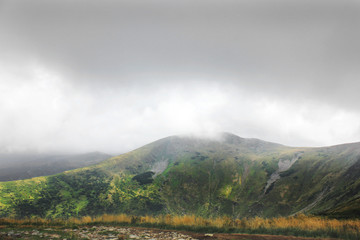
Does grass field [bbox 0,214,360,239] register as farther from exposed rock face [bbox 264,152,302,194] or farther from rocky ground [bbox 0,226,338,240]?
exposed rock face [bbox 264,152,302,194]

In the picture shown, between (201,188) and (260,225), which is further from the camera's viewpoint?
(201,188)

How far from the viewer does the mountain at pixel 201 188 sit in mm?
88688

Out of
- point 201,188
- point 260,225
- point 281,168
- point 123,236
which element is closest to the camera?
point 123,236

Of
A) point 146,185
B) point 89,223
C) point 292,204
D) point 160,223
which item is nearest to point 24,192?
Answer: point 146,185

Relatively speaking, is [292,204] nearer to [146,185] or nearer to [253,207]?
[253,207]

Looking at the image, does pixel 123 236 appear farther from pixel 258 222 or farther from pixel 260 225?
pixel 258 222

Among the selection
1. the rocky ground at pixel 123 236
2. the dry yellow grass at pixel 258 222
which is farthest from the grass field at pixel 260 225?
the rocky ground at pixel 123 236

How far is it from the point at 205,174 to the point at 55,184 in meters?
110

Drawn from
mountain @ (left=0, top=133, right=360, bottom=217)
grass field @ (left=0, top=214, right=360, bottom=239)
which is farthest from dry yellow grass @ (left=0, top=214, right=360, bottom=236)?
mountain @ (left=0, top=133, right=360, bottom=217)

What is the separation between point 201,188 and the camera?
136875 millimetres

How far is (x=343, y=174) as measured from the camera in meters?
83.8

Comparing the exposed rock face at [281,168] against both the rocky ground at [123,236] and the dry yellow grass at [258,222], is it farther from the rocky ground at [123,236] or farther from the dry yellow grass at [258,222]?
the rocky ground at [123,236]

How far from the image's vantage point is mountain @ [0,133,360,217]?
88688 millimetres

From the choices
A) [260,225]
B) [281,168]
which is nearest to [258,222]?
[260,225]
